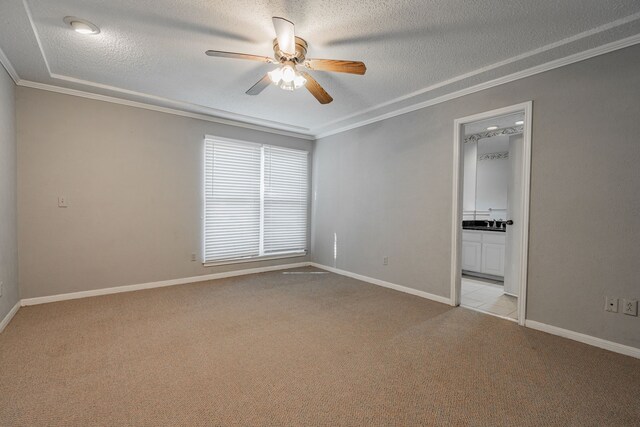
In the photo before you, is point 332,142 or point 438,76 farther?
point 332,142

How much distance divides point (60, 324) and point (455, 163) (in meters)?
4.47

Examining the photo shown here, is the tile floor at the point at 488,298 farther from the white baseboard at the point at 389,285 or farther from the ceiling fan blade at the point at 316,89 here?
the ceiling fan blade at the point at 316,89

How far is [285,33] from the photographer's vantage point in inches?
79.4

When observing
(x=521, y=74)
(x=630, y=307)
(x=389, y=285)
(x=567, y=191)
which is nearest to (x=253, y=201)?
(x=389, y=285)

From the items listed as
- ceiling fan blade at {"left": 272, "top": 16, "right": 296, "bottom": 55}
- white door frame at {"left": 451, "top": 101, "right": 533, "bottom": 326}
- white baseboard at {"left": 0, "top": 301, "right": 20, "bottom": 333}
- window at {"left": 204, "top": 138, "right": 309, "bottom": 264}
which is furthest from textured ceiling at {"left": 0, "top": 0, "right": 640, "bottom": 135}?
white baseboard at {"left": 0, "top": 301, "right": 20, "bottom": 333}

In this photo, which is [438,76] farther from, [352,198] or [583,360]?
[583,360]

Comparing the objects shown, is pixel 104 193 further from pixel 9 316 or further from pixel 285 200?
pixel 285 200

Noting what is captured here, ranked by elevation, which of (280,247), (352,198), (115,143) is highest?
(115,143)

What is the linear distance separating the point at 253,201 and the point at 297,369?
3.36 metres

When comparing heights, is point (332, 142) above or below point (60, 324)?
above

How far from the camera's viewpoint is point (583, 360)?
231 cm

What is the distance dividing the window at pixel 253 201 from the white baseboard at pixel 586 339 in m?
3.80

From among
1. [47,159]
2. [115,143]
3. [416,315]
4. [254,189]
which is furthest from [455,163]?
[47,159]

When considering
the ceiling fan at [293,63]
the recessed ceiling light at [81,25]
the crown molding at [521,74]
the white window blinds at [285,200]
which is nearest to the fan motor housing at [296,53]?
the ceiling fan at [293,63]
